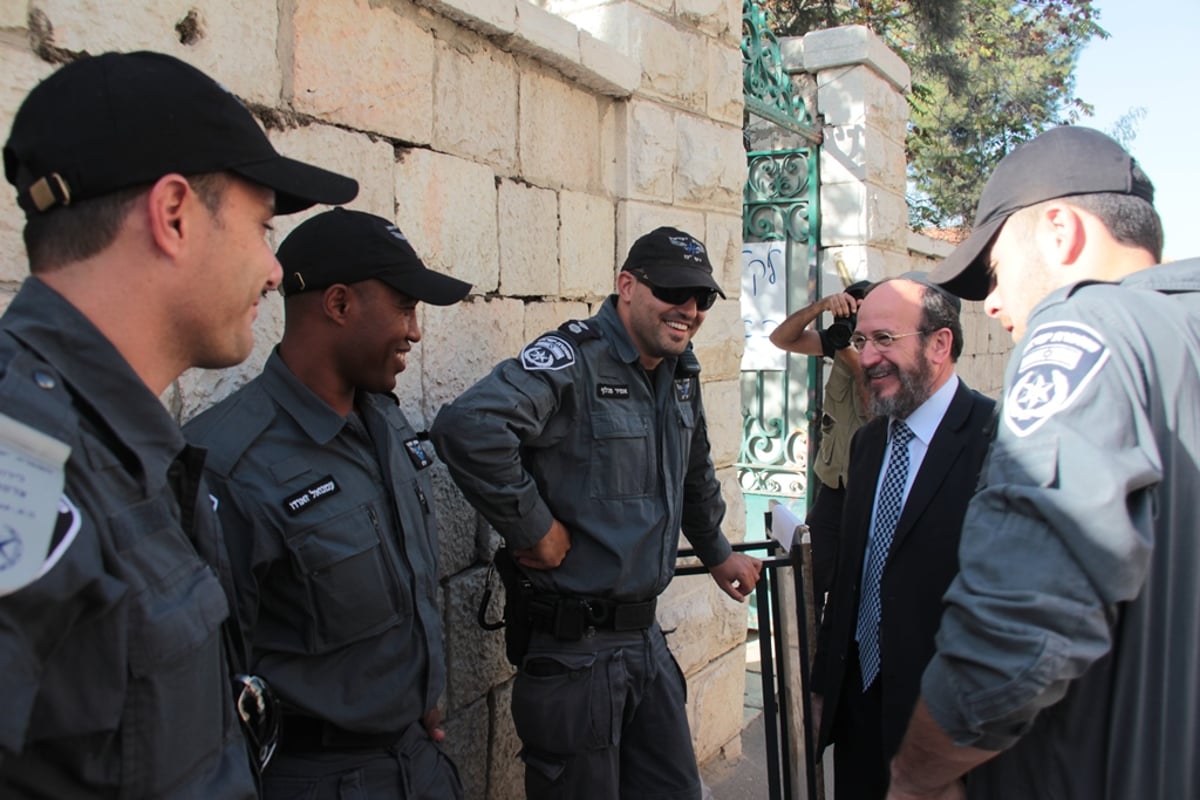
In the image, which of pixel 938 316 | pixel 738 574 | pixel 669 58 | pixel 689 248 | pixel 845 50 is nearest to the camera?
pixel 689 248

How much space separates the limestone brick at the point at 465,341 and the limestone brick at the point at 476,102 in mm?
479

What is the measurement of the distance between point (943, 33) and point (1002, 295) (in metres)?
9.07

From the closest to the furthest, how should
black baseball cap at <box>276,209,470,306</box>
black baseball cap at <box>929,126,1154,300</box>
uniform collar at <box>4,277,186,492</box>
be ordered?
uniform collar at <box>4,277,186,492</box> → black baseball cap at <box>929,126,1154,300</box> → black baseball cap at <box>276,209,470,306</box>

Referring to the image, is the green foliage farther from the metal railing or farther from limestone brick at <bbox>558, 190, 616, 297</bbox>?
the metal railing

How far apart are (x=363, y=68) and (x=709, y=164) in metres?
1.87

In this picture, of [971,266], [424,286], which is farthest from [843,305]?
[424,286]

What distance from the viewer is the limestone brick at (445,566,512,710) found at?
2.65m

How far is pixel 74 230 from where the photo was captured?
3.53ft

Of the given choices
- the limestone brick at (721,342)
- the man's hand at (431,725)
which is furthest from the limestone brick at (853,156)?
the man's hand at (431,725)

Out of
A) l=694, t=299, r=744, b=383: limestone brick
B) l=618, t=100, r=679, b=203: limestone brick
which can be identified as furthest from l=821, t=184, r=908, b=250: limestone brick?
l=618, t=100, r=679, b=203: limestone brick

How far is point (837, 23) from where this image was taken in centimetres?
906

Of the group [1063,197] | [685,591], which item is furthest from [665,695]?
[1063,197]

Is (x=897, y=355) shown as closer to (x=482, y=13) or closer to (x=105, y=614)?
(x=482, y=13)

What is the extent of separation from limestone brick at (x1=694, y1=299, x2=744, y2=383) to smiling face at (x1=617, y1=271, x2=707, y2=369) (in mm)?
1093
